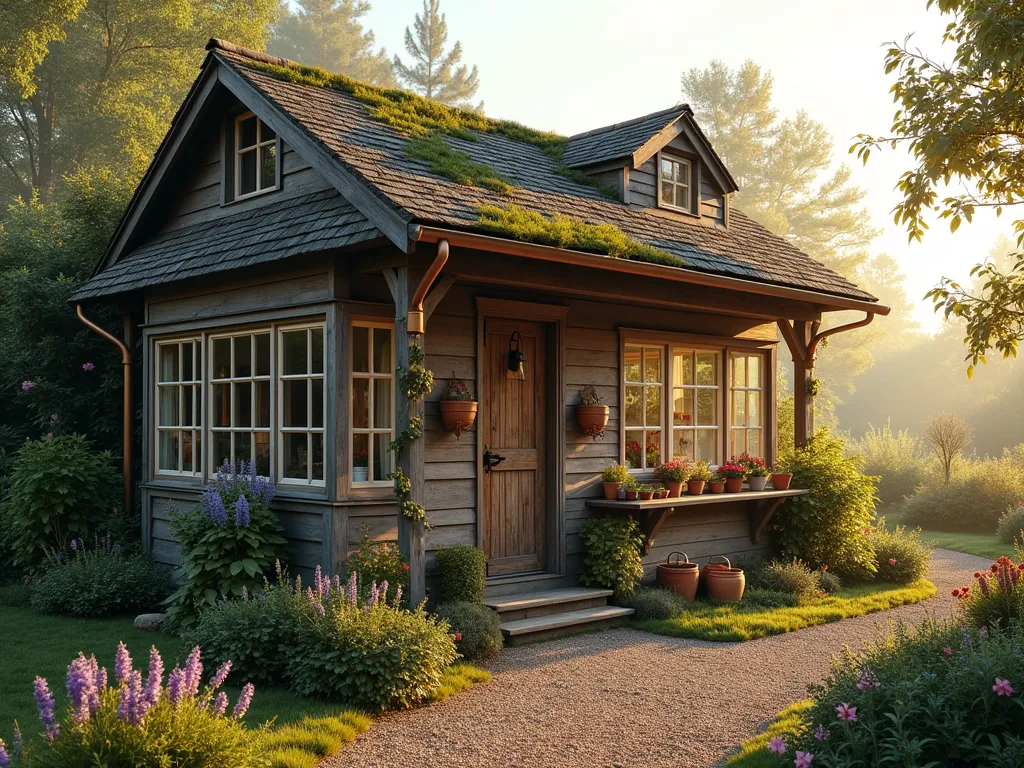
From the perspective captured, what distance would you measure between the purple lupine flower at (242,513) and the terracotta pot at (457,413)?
180 centimetres

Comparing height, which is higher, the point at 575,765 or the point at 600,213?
the point at 600,213

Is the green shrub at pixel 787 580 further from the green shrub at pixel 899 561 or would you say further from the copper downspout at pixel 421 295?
the copper downspout at pixel 421 295

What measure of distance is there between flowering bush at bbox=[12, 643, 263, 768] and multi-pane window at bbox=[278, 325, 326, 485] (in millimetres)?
4043

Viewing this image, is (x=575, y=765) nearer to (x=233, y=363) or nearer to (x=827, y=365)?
(x=233, y=363)

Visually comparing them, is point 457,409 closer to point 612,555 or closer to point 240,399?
point 612,555

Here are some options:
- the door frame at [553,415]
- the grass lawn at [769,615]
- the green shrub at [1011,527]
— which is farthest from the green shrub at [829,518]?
the green shrub at [1011,527]

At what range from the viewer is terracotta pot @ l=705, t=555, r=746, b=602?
30.9 feet

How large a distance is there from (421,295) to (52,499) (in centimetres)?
562

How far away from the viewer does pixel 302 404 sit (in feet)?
27.5

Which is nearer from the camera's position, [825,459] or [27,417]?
[825,459]

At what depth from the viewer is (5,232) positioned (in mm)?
15148

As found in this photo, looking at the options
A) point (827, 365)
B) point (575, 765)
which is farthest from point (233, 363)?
point (827, 365)

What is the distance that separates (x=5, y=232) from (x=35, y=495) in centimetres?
695

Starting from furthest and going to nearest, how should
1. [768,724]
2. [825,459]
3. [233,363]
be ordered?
1. [825,459]
2. [233,363]
3. [768,724]
